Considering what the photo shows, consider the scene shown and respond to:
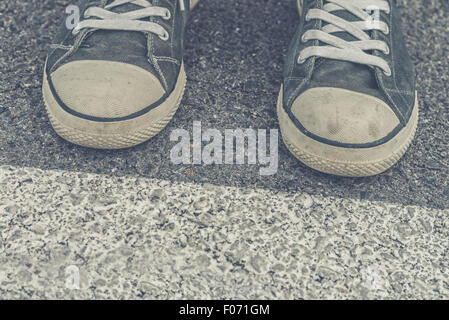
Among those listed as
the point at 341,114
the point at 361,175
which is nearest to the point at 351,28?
the point at 341,114

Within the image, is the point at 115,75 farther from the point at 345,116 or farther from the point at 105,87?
the point at 345,116

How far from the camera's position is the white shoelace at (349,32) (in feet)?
5.79


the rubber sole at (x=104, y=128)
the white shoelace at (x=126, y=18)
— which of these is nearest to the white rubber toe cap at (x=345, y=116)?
the rubber sole at (x=104, y=128)

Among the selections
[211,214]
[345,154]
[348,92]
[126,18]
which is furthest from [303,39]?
[211,214]

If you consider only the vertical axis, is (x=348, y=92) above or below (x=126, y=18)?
below

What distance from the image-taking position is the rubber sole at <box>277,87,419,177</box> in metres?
1.62

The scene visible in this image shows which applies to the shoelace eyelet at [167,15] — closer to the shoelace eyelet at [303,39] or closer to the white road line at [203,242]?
the shoelace eyelet at [303,39]

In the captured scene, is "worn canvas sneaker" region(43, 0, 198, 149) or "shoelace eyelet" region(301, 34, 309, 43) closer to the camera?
"worn canvas sneaker" region(43, 0, 198, 149)

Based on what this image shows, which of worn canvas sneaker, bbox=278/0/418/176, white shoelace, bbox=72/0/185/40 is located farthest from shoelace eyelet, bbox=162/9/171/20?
worn canvas sneaker, bbox=278/0/418/176

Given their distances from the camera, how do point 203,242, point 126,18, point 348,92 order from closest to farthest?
1. point 203,242
2. point 348,92
3. point 126,18

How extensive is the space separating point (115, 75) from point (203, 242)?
671 millimetres

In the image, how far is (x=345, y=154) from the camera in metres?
1.62

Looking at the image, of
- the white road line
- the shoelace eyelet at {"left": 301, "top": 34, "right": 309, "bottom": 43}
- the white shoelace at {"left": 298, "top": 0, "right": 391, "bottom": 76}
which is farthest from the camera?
the shoelace eyelet at {"left": 301, "top": 34, "right": 309, "bottom": 43}

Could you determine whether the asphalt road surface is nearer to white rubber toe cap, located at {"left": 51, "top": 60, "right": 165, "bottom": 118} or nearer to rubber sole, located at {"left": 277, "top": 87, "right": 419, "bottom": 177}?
rubber sole, located at {"left": 277, "top": 87, "right": 419, "bottom": 177}
